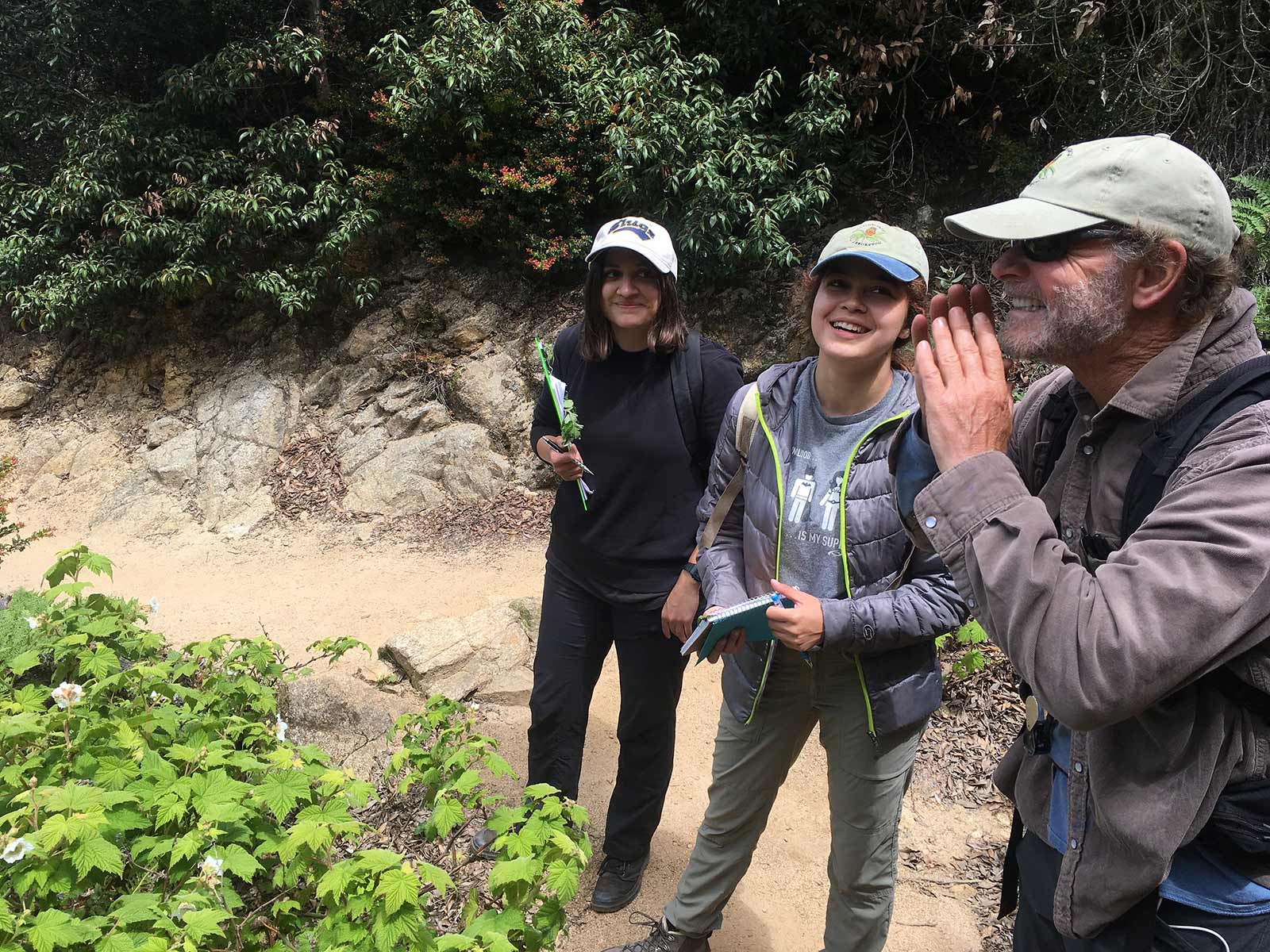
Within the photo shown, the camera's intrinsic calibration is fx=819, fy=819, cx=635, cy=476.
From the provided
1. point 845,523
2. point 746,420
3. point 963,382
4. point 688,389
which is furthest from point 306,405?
point 963,382

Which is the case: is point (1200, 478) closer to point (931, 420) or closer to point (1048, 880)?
point (931, 420)

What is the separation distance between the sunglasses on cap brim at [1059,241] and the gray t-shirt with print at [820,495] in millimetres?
824

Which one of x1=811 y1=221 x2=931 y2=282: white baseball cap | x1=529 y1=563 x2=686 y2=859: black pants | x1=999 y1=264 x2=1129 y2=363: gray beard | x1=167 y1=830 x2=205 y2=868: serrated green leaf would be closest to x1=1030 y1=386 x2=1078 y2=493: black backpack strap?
x1=999 y1=264 x2=1129 y2=363: gray beard

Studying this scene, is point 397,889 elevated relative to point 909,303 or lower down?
lower down

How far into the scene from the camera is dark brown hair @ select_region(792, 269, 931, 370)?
2.23 meters

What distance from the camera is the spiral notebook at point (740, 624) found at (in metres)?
2.06

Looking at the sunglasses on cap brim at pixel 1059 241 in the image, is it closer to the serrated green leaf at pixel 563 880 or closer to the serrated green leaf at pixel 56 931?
the serrated green leaf at pixel 563 880

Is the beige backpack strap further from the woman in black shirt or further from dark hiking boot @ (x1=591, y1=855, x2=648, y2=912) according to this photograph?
dark hiking boot @ (x1=591, y1=855, x2=648, y2=912)

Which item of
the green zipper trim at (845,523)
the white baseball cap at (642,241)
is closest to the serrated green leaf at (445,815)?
the green zipper trim at (845,523)

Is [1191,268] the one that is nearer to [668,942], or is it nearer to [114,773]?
[668,942]

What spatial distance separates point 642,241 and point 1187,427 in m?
1.81

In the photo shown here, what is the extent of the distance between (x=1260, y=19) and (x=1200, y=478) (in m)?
6.80

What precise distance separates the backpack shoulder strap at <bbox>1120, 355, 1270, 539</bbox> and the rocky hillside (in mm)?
6034

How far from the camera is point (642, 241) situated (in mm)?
2707
